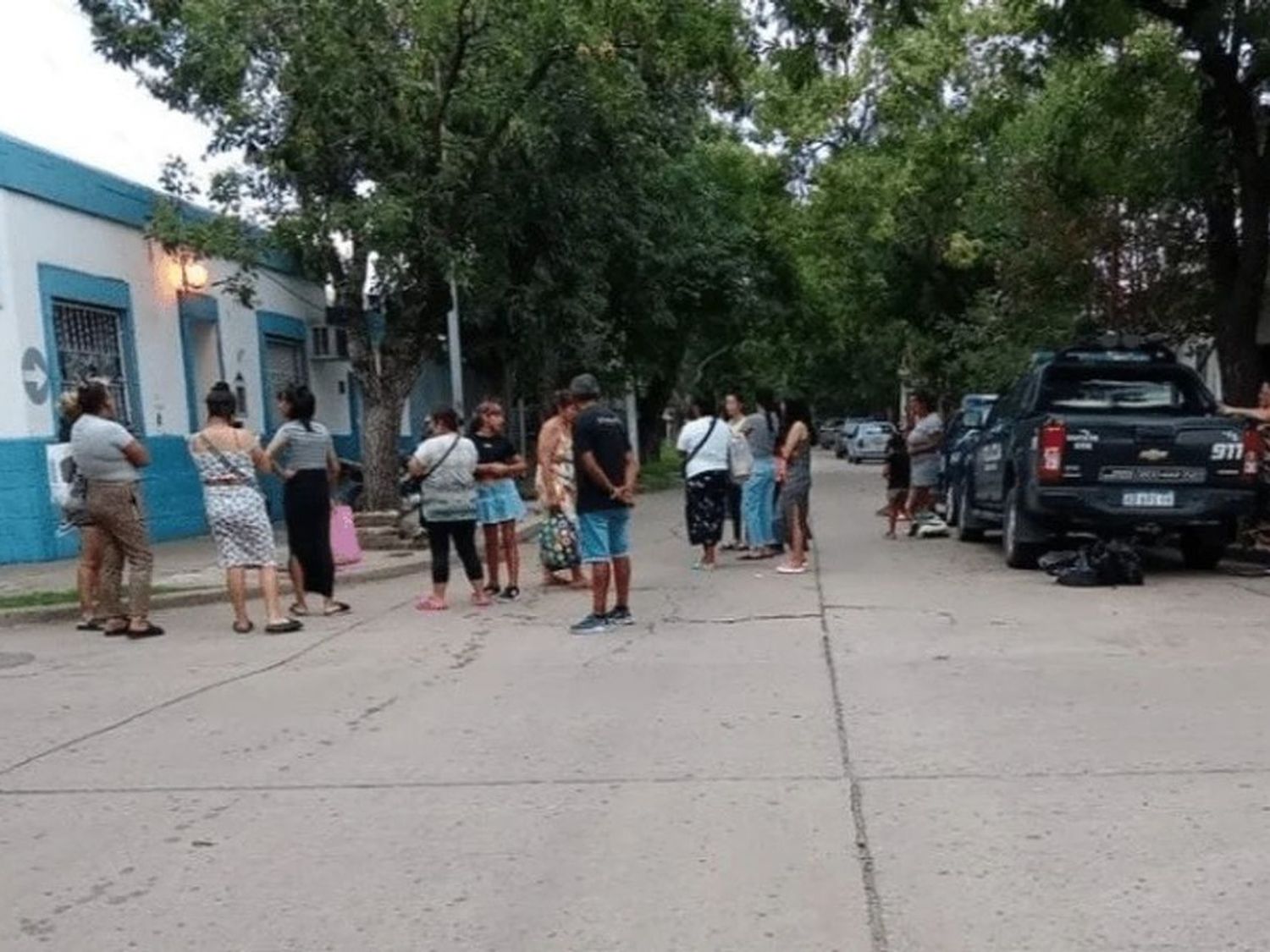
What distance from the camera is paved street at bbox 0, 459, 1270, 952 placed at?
3.87 m

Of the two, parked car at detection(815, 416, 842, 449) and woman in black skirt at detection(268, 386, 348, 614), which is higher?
woman in black skirt at detection(268, 386, 348, 614)

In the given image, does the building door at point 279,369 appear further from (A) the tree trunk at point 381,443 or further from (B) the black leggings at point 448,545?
(B) the black leggings at point 448,545

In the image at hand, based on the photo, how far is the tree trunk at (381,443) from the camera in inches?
619

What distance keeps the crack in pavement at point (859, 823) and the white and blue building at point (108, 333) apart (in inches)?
365

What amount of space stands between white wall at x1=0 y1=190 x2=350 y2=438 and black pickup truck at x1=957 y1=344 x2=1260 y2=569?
396 inches

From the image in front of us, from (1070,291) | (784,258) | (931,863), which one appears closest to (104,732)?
(931,863)

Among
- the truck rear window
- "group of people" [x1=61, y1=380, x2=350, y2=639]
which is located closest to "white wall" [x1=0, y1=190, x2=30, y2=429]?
"group of people" [x1=61, y1=380, x2=350, y2=639]

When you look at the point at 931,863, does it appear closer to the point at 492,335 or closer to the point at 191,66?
the point at 191,66

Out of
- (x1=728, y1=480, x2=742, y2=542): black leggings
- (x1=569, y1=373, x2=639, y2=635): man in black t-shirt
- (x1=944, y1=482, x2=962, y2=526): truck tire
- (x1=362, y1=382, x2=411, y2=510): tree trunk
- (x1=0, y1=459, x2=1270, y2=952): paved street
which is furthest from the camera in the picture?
(x1=362, y1=382, x2=411, y2=510): tree trunk

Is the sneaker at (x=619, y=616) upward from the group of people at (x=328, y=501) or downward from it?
downward

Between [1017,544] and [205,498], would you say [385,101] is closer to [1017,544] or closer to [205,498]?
[205,498]

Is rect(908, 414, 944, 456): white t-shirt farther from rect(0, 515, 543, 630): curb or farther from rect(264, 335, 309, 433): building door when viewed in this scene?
rect(264, 335, 309, 433): building door

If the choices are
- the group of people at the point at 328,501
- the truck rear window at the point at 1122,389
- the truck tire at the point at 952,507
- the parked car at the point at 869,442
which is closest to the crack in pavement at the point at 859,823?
the group of people at the point at 328,501

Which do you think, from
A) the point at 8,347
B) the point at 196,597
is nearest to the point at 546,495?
the point at 196,597
